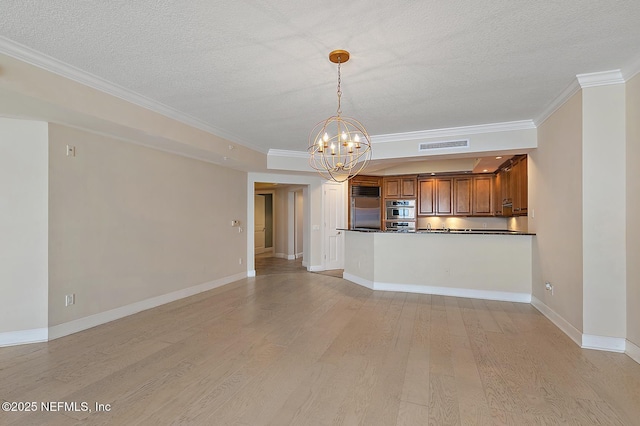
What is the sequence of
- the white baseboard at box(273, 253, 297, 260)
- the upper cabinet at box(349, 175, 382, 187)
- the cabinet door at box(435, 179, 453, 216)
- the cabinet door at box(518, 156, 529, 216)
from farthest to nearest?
the white baseboard at box(273, 253, 297, 260)
the upper cabinet at box(349, 175, 382, 187)
the cabinet door at box(435, 179, 453, 216)
the cabinet door at box(518, 156, 529, 216)

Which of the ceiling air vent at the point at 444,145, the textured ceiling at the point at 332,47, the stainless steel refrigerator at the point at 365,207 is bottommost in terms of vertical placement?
the stainless steel refrigerator at the point at 365,207

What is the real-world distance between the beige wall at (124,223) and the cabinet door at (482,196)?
5717 mm

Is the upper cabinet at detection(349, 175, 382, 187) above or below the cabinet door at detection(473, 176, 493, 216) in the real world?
above

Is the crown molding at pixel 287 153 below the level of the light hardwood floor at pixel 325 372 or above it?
above

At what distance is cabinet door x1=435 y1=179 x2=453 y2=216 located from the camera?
762 cm

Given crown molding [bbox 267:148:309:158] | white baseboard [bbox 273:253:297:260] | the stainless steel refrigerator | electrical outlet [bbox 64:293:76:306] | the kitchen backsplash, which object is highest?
crown molding [bbox 267:148:309:158]

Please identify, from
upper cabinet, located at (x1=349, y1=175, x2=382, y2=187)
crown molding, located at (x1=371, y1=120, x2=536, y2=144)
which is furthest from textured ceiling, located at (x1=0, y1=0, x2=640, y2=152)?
upper cabinet, located at (x1=349, y1=175, x2=382, y2=187)

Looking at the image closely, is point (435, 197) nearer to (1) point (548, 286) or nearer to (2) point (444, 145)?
(2) point (444, 145)

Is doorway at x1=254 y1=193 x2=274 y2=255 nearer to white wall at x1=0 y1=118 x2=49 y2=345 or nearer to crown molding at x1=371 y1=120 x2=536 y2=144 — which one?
crown molding at x1=371 y1=120 x2=536 y2=144

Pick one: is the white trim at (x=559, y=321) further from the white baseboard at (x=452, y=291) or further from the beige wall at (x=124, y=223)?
the beige wall at (x=124, y=223)

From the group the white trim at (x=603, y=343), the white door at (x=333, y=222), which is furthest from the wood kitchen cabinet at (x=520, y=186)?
the white door at (x=333, y=222)

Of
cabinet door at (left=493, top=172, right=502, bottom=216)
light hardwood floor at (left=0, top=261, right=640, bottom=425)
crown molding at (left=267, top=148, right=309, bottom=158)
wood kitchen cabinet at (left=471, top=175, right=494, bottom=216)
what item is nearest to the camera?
light hardwood floor at (left=0, top=261, right=640, bottom=425)

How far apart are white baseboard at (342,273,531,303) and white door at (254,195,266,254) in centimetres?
549

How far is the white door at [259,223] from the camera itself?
1056 centimetres
